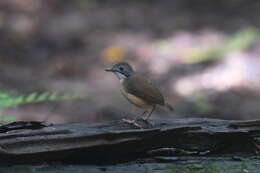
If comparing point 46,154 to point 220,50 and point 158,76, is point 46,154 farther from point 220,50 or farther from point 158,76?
point 220,50

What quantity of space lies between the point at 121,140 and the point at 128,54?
755 centimetres

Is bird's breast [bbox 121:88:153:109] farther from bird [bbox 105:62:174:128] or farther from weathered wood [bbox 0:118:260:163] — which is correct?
weathered wood [bbox 0:118:260:163]

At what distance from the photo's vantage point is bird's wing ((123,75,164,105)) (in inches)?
207

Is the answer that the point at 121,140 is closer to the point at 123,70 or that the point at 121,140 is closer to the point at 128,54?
the point at 123,70

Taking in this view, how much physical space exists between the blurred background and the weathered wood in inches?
158

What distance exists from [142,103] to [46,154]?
1473 millimetres

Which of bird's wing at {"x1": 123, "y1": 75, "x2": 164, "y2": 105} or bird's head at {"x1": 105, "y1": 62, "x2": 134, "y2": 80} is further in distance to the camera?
bird's head at {"x1": 105, "y1": 62, "x2": 134, "y2": 80}

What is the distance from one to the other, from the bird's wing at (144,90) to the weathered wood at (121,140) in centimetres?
48

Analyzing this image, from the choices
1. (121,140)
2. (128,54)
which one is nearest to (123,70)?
(121,140)

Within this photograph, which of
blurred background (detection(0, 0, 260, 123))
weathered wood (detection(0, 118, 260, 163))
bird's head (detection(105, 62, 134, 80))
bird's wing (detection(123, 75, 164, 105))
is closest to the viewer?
weathered wood (detection(0, 118, 260, 163))

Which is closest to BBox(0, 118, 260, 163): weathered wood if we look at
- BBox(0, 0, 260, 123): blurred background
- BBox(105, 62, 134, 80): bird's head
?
BBox(105, 62, 134, 80): bird's head

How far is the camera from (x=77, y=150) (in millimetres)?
4148

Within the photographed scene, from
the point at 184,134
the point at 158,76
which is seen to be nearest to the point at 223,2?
the point at 158,76

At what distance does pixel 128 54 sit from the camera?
11.7 metres
